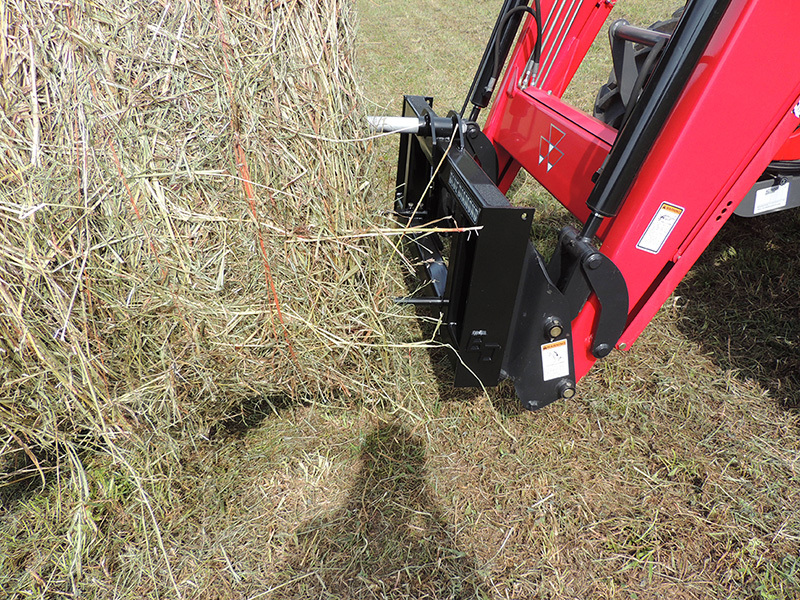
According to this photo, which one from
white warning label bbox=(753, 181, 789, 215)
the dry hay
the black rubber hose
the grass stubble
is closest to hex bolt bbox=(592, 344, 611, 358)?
the grass stubble

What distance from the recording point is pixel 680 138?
1603 millimetres

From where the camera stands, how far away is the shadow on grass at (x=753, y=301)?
2.80 m

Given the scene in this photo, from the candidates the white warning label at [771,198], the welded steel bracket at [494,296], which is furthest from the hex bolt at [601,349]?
the white warning label at [771,198]

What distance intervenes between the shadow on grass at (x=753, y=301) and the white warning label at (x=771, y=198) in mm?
1069

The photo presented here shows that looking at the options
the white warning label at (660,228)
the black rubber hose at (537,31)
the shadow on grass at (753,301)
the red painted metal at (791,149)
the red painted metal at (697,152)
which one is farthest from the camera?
the shadow on grass at (753,301)

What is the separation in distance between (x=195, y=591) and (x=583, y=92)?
6.45m

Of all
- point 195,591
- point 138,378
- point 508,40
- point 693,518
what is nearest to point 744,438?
point 693,518

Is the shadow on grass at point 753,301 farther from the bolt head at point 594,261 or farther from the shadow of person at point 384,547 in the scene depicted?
the shadow of person at point 384,547

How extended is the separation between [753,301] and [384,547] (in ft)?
8.86

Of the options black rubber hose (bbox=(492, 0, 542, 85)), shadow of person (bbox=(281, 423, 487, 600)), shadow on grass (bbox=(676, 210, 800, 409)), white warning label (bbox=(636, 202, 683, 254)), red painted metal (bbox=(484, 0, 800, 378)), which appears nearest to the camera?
red painted metal (bbox=(484, 0, 800, 378))

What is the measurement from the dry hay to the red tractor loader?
37 centimetres

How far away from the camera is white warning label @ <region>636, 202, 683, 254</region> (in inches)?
67.7

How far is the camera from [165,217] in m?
1.62

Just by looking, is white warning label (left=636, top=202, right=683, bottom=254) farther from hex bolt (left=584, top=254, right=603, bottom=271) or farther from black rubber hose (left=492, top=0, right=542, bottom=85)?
black rubber hose (left=492, top=0, right=542, bottom=85)
